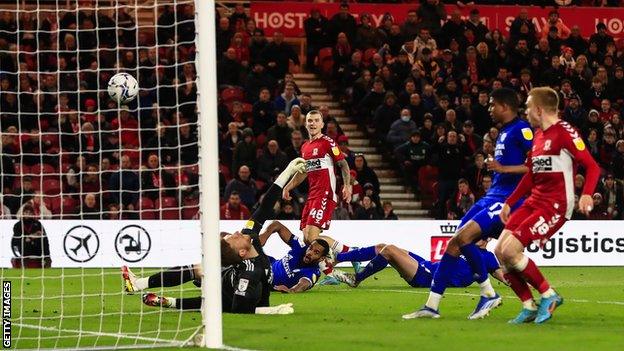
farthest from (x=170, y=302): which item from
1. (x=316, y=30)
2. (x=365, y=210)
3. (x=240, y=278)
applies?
(x=316, y=30)

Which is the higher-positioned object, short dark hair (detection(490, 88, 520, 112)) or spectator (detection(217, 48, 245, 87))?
spectator (detection(217, 48, 245, 87))

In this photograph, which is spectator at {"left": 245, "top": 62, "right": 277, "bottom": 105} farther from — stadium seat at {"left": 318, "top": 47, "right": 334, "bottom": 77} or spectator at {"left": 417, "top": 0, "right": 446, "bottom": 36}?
spectator at {"left": 417, "top": 0, "right": 446, "bottom": 36}

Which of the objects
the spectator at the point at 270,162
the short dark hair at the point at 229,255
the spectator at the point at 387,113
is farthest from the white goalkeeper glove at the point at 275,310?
the spectator at the point at 387,113

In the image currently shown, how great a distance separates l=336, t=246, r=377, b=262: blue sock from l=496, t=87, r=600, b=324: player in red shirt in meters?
4.26

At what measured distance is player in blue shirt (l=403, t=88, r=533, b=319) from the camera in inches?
457

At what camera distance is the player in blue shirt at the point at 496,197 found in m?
11.6

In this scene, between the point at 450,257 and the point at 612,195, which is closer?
the point at 450,257

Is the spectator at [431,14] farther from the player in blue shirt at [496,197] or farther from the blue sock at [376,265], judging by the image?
the player in blue shirt at [496,197]

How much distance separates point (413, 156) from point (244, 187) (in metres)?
4.07

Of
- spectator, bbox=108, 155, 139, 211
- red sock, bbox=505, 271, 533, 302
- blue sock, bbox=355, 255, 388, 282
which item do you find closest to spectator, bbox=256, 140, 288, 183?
spectator, bbox=108, 155, 139, 211

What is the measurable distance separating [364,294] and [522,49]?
14141mm

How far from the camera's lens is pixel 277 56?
2644 centimetres

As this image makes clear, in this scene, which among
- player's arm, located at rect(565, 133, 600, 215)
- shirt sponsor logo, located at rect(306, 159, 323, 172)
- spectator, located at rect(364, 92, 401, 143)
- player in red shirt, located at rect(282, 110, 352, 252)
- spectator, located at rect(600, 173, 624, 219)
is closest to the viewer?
player's arm, located at rect(565, 133, 600, 215)

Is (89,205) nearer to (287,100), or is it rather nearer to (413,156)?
(287,100)
